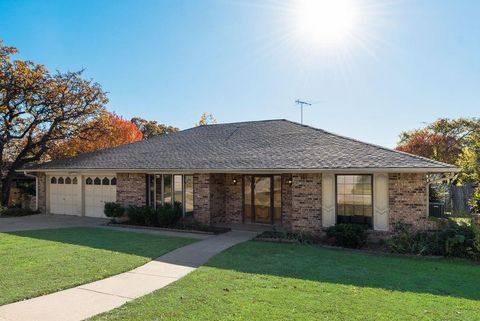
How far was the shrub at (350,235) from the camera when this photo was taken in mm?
10680

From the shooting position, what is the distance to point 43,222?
1599 centimetres

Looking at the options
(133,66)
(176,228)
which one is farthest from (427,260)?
(133,66)

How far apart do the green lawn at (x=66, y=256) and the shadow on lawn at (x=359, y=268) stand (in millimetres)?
2272

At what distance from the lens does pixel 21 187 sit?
2327 cm

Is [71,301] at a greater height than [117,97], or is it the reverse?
[117,97]

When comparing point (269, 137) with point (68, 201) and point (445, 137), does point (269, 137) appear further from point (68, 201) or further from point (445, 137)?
point (445, 137)

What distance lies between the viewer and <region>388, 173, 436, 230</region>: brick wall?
10.9m

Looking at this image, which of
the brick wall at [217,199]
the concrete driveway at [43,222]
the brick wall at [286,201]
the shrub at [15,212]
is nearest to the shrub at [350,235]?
the brick wall at [286,201]

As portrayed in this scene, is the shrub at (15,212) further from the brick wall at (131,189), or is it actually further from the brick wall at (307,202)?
the brick wall at (307,202)

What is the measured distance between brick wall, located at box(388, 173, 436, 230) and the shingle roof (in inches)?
24.6

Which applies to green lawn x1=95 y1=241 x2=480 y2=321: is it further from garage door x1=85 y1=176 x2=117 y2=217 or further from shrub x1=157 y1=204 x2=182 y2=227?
garage door x1=85 y1=176 x2=117 y2=217

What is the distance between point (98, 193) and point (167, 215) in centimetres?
547

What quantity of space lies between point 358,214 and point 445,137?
26900mm

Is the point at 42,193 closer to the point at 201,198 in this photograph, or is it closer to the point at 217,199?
the point at 201,198
